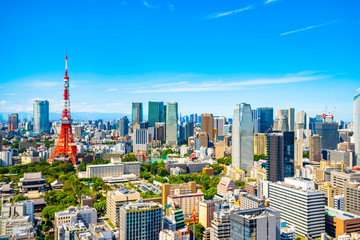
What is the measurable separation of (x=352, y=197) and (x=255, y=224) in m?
7.29

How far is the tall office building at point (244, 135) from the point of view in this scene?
22.8 m

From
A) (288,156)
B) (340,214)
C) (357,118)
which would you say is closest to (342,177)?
(288,156)

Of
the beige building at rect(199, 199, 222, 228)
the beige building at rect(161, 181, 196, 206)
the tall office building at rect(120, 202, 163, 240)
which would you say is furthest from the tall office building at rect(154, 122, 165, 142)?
the tall office building at rect(120, 202, 163, 240)

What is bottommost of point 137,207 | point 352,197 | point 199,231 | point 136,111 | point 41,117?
point 199,231

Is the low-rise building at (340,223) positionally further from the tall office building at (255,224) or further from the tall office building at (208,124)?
the tall office building at (208,124)

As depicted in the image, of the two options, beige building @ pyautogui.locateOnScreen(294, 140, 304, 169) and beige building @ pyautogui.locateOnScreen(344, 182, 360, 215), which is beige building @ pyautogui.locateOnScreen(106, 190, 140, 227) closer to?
beige building @ pyautogui.locateOnScreen(344, 182, 360, 215)

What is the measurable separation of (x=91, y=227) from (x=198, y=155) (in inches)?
806

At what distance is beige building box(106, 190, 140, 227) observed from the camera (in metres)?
11.3

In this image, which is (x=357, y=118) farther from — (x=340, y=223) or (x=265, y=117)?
(x=340, y=223)

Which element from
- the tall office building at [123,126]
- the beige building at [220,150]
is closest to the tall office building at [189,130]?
the tall office building at [123,126]

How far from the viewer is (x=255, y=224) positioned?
6656 mm

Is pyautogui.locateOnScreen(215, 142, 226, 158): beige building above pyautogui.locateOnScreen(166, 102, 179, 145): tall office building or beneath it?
beneath

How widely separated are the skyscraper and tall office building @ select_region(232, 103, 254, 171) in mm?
32102

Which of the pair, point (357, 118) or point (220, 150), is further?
point (220, 150)
